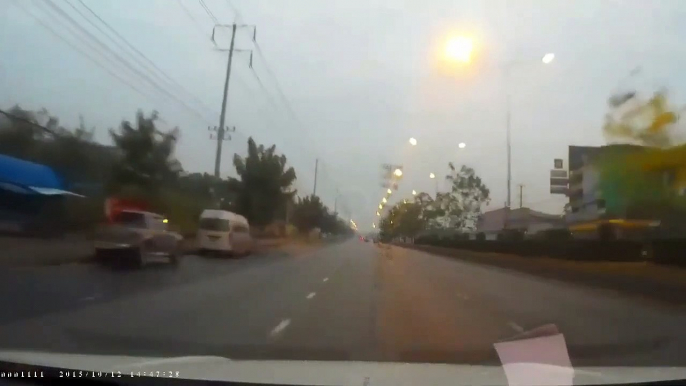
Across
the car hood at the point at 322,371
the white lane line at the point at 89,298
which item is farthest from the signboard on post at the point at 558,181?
the car hood at the point at 322,371

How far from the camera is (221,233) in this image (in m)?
31.2

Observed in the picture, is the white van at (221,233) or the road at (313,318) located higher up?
the white van at (221,233)

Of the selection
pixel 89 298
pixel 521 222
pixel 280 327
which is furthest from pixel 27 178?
pixel 521 222

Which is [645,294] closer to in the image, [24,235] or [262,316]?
[262,316]

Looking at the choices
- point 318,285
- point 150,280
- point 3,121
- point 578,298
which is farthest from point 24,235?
point 578,298

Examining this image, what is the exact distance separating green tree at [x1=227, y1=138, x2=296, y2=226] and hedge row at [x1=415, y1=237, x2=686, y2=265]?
45.5ft

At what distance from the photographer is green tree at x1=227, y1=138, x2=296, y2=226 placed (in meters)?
37.9

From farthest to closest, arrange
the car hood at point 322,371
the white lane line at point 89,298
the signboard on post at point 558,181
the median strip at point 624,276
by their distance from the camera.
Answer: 1. the signboard on post at point 558,181
2. the median strip at point 624,276
3. the white lane line at point 89,298
4. the car hood at point 322,371

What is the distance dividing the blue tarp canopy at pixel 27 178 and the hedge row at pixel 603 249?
817 inches

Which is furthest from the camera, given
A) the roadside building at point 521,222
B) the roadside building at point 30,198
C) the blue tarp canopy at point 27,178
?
the roadside building at point 521,222

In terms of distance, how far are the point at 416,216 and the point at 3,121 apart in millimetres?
76548

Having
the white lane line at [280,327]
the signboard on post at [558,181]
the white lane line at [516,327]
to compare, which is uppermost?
the signboard on post at [558,181]

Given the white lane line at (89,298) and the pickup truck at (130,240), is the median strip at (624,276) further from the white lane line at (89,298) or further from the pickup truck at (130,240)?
the pickup truck at (130,240)

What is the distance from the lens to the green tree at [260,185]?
1491 inches
